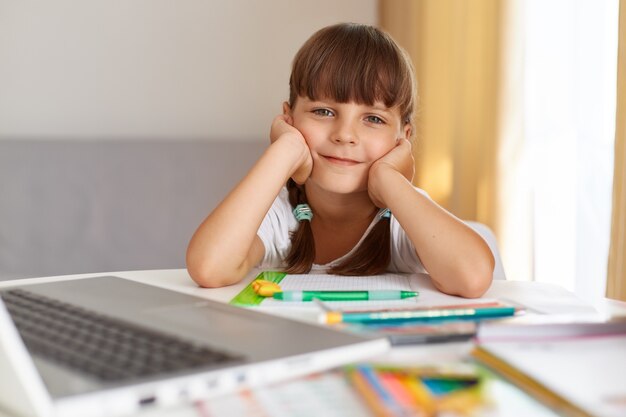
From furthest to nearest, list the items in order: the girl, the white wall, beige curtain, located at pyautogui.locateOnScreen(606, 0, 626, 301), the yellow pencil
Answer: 1. the white wall
2. beige curtain, located at pyautogui.locateOnScreen(606, 0, 626, 301)
3. the girl
4. the yellow pencil

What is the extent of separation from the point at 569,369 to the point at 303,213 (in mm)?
910

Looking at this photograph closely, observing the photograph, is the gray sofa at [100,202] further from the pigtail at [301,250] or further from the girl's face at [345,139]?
the girl's face at [345,139]

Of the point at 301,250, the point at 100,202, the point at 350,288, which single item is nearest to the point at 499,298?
the point at 350,288

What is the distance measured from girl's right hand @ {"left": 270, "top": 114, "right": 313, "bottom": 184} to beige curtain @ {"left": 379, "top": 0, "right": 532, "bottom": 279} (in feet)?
3.26

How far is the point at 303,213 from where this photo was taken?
4.67 feet

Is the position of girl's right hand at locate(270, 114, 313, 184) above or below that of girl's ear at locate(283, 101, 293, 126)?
below

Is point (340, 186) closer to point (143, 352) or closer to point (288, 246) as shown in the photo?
point (288, 246)

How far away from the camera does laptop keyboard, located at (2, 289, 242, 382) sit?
0.52 metres

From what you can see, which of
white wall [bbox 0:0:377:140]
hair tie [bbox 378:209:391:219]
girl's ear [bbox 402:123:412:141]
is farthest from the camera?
white wall [bbox 0:0:377:140]

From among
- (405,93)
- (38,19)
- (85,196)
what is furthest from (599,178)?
(38,19)

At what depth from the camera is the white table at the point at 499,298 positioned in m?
0.51

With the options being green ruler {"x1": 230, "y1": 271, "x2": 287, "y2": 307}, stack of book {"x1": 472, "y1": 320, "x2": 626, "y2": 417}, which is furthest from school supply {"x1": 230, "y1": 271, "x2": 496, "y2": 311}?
stack of book {"x1": 472, "y1": 320, "x2": 626, "y2": 417}

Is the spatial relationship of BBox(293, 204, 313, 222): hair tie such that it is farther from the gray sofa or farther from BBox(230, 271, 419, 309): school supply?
the gray sofa

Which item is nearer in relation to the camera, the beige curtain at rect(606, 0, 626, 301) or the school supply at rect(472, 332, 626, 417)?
the school supply at rect(472, 332, 626, 417)
